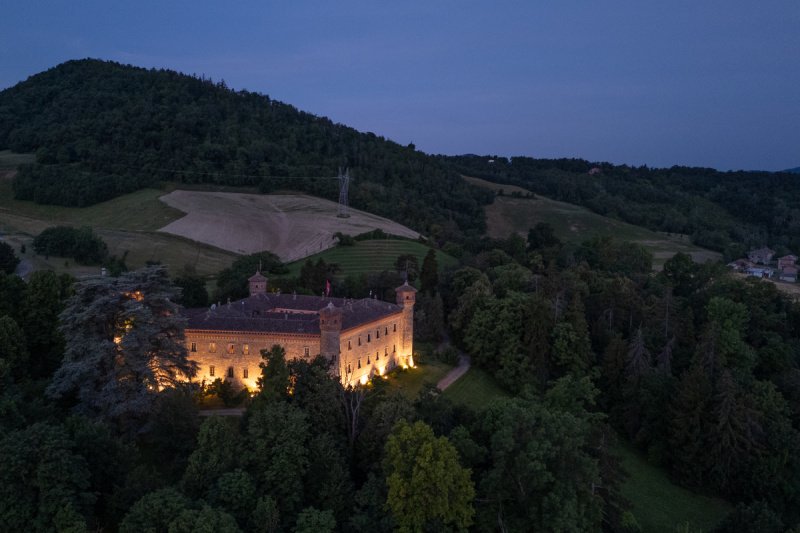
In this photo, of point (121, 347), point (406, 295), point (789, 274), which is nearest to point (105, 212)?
point (406, 295)

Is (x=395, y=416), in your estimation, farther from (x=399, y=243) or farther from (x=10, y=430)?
(x=399, y=243)

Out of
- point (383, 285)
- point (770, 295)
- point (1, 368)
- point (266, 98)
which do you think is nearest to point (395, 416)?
point (1, 368)

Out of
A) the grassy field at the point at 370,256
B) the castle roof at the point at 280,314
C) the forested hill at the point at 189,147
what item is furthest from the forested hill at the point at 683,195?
the castle roof at the point at 280,314

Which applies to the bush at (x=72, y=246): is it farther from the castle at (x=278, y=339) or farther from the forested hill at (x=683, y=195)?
the forested hill at (x=683, y=195)

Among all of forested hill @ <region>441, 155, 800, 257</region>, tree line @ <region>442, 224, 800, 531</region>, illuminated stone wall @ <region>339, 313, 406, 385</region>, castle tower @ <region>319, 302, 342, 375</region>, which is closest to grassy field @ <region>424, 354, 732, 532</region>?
tree line @ <region>442, 224, 800, 531</region>

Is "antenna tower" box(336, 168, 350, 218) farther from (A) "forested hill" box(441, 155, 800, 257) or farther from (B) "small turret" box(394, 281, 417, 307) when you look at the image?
(A) "forested hill" box(441, 155, 800, 257)

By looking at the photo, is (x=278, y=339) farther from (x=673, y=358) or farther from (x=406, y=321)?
(x=673, y=358)
